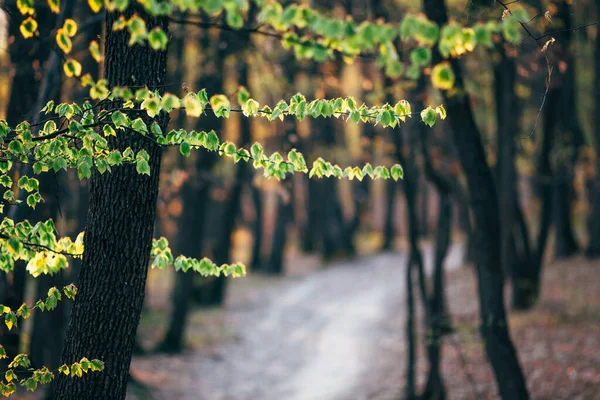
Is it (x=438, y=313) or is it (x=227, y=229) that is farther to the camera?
(x=227, y=229)

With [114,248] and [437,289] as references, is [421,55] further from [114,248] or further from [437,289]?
[437,289]

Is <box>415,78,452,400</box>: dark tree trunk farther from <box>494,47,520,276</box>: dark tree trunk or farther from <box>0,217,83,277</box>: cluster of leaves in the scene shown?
<box>0,217,83,277</box>: cluster of leaves

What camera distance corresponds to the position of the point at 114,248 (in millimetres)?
4691

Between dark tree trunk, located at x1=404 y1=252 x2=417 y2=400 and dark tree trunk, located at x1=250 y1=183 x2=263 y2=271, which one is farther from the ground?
dark tree trunk, located at x1=250 y1=183 x2=263 y2=271

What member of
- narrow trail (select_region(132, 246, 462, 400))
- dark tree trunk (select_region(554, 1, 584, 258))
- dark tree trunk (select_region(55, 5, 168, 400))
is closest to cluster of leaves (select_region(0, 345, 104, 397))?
dark tree trunk (select_region(55, 5, 168, 400))

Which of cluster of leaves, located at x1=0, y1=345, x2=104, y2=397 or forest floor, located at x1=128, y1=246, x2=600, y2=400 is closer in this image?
cluster of leaves, located at x1=0, y1=345, x2=104, y2=397

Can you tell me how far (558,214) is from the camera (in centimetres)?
2077

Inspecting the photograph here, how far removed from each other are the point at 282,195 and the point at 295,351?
14.1 ft

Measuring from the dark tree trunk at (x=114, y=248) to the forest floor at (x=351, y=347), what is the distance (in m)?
5.36

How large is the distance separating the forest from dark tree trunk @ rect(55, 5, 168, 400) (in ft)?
0.05

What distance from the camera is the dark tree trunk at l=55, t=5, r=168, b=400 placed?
4680mm

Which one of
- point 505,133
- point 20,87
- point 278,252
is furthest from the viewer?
point 278,252

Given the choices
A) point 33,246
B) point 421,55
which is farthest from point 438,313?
point 421,55

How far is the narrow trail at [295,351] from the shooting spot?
470 inches
